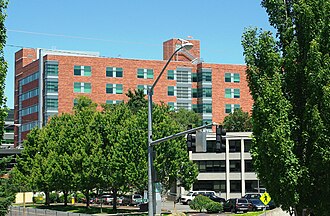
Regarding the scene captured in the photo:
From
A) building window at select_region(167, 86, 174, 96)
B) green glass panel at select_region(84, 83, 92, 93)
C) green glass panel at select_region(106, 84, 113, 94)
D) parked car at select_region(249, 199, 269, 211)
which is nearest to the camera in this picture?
parked car at select_region(249, 199, 269, 211)

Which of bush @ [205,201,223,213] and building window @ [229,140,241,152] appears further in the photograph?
building window @ [229,140,241,152]

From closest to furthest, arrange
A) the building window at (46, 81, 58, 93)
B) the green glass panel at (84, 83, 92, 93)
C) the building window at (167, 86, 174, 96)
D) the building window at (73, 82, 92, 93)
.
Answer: the building window at (46, 81, 58, 93) < the building window at (73, 82, 92, 93) < the green glass panel at (84, 83, 92, 93) < the building window at (167, 86, 174, 96)

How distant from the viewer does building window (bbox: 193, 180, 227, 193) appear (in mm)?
88925

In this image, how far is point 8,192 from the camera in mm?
30188

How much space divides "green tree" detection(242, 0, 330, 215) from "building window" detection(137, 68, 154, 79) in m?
92.3

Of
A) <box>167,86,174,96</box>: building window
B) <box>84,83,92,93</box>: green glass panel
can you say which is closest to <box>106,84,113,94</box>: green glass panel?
<box>84,83,92,93</box>: green glass panel

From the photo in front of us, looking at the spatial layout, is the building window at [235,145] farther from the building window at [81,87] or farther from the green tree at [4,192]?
the green tree at [4,192]

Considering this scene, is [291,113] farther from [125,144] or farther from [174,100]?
A: [174,100]

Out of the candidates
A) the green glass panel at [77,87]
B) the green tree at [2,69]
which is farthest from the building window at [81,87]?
the green tree at [2,69]

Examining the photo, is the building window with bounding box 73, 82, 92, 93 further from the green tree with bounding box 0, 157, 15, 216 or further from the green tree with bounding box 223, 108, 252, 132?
the green tree with bounding box 0, 157, 15, 216

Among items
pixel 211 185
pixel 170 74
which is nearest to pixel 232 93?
pixel 170 74

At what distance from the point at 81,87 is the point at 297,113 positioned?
3532 inches

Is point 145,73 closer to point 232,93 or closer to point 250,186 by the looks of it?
point 232,93

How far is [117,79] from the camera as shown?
365ft
